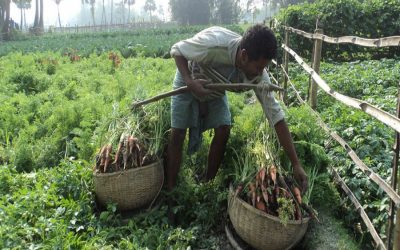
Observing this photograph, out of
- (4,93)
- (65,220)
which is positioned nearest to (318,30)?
(65,220)

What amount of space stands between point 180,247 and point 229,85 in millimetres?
1357

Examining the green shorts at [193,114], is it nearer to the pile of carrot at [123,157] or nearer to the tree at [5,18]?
the pile of carrot at [123,157]

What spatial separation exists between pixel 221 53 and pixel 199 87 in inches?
13.2

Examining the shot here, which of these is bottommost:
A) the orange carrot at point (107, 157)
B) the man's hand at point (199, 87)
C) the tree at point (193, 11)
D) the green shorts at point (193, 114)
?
the orange carrot at point (107, 157)

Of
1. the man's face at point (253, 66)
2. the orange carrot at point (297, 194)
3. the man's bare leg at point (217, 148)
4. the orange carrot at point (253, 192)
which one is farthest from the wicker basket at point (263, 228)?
the man's face at point (253, 66)

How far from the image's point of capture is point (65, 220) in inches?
131

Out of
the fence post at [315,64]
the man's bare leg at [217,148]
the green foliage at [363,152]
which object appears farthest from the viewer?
the fence post at [315,64]

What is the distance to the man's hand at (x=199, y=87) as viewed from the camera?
10.6 feet

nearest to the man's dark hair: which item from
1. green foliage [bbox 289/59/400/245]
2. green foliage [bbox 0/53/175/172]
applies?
green foliage [bbox 289/59/400/245]

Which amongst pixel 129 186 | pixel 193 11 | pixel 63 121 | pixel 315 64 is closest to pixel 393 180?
pixel 129 186

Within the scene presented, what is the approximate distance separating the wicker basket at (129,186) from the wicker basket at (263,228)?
0.93m

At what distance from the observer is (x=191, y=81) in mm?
3260

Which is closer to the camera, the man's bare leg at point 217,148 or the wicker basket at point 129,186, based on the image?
the wicker basket at point 129,186

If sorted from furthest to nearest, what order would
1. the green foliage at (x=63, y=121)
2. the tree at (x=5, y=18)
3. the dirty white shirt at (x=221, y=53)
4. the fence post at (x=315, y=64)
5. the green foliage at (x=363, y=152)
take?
the tree at (x=5, y=18) → the fence post at (x=315, y=64) → the green foliage at (x=63, y=121) → the green foliage at (x=363, y=152) → the dirty white shirt at (x=221, y=53)
